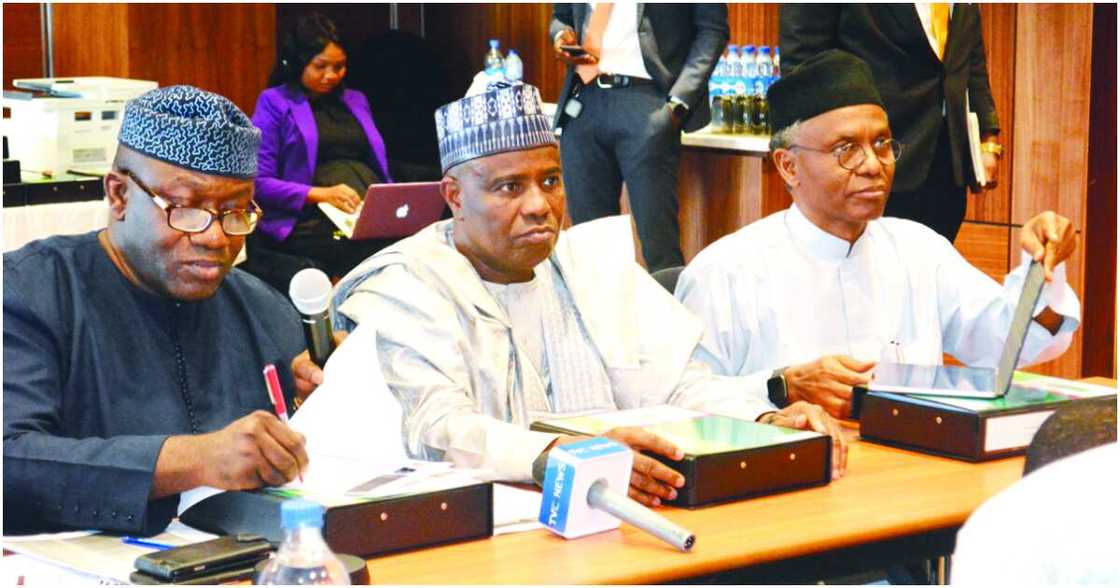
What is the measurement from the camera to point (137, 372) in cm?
250

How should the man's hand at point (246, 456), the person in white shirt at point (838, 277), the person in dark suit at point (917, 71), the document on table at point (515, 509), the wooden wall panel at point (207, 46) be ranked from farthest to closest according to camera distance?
the wooden wall panel at point (207, 46)
the person in dark suit at point (917, 71)
the person in white shirt at point (838, 277)
the document on table at point (515, 509)
the man's hand at point (246, 456)

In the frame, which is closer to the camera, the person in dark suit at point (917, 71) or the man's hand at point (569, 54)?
Result: the person in dark suit at point (917, 71)

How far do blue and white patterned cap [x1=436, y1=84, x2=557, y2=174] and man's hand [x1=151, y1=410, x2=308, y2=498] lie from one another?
95 cm

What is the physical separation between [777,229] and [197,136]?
5.16 ft

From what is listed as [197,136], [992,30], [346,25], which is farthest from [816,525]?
[346,25]

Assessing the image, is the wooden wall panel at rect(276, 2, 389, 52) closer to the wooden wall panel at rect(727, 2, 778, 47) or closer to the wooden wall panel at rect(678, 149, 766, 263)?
the wooden wall panel at rect(727, 2, 778, 47)

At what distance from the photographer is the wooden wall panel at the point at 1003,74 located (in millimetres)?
6277

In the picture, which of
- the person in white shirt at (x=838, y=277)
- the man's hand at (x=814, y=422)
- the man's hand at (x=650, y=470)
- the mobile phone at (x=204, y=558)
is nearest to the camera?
the mobile phone at (x=204, y=558)

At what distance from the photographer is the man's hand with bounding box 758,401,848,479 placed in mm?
2617

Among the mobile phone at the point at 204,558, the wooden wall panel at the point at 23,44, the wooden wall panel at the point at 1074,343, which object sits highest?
the wooden wall panel at the point at 23,44

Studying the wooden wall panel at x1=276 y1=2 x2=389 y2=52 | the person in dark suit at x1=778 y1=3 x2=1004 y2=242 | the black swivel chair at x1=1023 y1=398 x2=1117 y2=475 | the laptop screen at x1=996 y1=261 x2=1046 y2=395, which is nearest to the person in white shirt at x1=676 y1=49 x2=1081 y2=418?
the laptop screen at x1=996 y1=261 x2=1046 y2=395

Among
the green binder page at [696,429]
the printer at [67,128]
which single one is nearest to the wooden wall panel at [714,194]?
the printer at [67,128]

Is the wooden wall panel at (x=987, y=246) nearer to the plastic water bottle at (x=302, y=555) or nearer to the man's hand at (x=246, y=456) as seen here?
the man's hand at (x=246, y=456)

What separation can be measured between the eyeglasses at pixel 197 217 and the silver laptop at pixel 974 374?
3.75 ft
